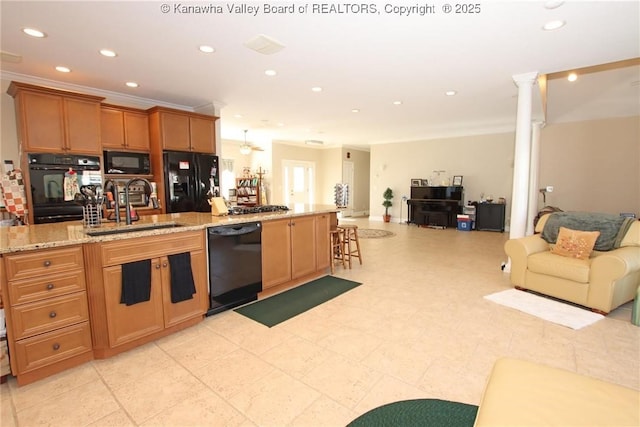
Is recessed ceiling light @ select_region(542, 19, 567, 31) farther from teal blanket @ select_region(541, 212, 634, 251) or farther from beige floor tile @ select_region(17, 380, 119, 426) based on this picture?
beige floor tile @ select_region(17, 380, 119, 426)

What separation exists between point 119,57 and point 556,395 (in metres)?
4.33

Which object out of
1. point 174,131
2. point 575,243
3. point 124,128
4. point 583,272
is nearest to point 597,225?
point 575,243

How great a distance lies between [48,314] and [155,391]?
881 mm

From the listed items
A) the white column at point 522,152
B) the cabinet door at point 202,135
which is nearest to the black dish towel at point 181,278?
the cabinet door at point 202,135

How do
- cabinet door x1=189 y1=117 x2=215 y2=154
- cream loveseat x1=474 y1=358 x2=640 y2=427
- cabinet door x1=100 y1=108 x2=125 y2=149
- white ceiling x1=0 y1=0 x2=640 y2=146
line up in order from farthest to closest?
cabinet door x1=189 y1=117 x2=215 y2=154
cabinet door x1=100 y1=108 x2=125 y2=149
white ceiling x1=0 y1=0 x2=640 y2=146
cream loveseat x1=474 y1=358 x2=640 y2=427

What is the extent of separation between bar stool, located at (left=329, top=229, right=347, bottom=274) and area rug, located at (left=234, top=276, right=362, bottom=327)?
1.24ft

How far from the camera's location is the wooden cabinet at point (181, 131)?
4605 millimetres

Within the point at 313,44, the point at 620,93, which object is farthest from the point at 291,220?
the point at 620,93

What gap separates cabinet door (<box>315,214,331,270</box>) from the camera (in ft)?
13.3

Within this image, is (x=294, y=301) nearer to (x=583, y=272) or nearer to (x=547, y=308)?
(x=547, y=308)

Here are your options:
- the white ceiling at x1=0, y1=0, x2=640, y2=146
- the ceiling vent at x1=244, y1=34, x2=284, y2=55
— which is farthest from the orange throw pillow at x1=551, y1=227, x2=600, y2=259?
the ceiling vent at x1=244, y1=34, x2=284, y2=55

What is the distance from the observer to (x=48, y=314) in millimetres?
1998

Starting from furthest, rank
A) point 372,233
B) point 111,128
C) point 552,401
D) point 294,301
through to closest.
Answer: point 372,233 → point 111,128 → point 294,301 → point 552,401

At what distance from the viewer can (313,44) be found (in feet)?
9.78
